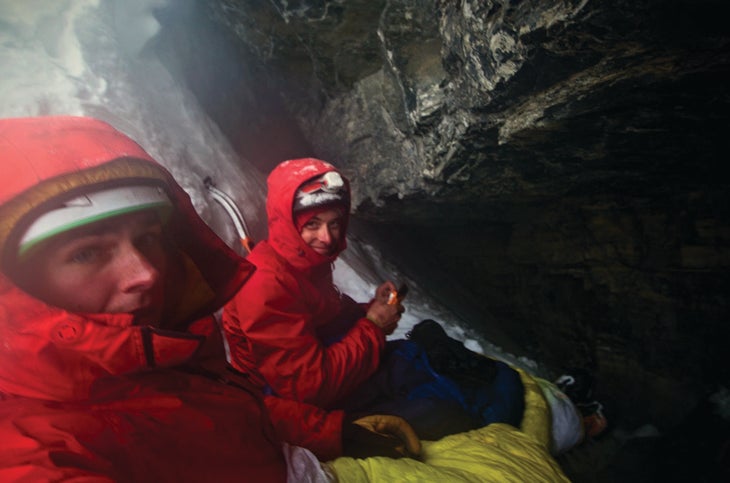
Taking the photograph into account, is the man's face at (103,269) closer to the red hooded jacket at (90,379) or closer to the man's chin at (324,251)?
the red hooded jacket at (90,379)

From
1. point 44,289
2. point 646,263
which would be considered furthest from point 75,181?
point 646,263

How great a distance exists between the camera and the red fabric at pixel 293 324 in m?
1.37

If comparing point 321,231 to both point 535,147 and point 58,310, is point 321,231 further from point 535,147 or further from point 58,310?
point 535,147

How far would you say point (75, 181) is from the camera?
619 mm

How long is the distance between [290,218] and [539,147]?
1415mm

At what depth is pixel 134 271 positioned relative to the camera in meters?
0.68

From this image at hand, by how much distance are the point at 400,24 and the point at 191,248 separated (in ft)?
6.21

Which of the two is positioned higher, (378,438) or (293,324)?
(293,324)

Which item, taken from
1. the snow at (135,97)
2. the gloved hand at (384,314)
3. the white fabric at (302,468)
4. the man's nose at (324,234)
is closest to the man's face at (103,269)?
the white fabric at (302,468)

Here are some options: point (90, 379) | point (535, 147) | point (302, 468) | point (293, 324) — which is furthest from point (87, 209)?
point (535, 147)

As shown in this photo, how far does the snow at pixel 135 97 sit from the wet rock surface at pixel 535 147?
408mm

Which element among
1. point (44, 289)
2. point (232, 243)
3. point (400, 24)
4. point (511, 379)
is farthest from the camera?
point (232, 243)

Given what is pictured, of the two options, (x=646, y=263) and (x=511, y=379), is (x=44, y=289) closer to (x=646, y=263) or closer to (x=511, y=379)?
(x=511, y=379)

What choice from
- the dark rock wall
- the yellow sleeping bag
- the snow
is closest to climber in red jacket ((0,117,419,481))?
the yellow sleeping bag
